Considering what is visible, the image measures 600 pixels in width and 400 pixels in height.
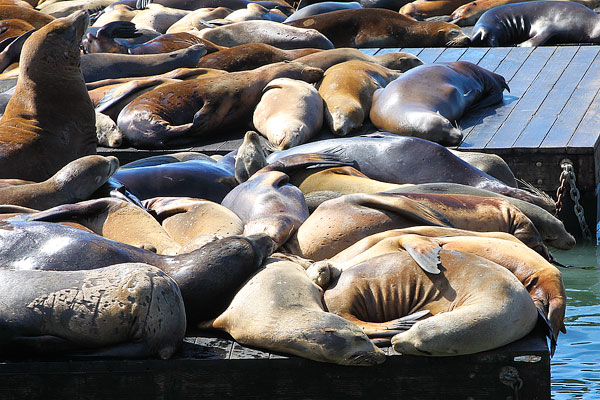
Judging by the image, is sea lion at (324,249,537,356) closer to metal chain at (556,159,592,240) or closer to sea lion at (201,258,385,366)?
sea lion at (201,258,385,366)

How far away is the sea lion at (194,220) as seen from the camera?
15.8 feet

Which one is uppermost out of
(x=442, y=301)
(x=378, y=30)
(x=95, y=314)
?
(x=95, y=314)

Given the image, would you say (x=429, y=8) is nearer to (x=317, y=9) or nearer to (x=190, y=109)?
(x=317, y=9)

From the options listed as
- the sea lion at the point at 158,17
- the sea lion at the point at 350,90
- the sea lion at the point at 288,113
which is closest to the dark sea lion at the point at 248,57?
the sea lion at the point at 350,90

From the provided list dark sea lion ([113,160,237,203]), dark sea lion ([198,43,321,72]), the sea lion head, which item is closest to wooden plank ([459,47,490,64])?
dark sea lion ([198,43,321,72])

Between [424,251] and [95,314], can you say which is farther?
[424,251]

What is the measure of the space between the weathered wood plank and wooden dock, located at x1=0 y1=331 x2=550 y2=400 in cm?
416

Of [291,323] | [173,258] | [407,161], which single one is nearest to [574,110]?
[407,161]

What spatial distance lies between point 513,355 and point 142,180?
2995 mm

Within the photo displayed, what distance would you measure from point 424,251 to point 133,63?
6484 millimetres

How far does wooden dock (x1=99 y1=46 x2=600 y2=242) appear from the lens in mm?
7523

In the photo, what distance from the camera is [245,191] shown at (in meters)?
5.34

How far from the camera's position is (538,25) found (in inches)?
450

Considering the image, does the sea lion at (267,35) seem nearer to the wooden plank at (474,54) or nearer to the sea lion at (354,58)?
the sea lion at (354,58)
